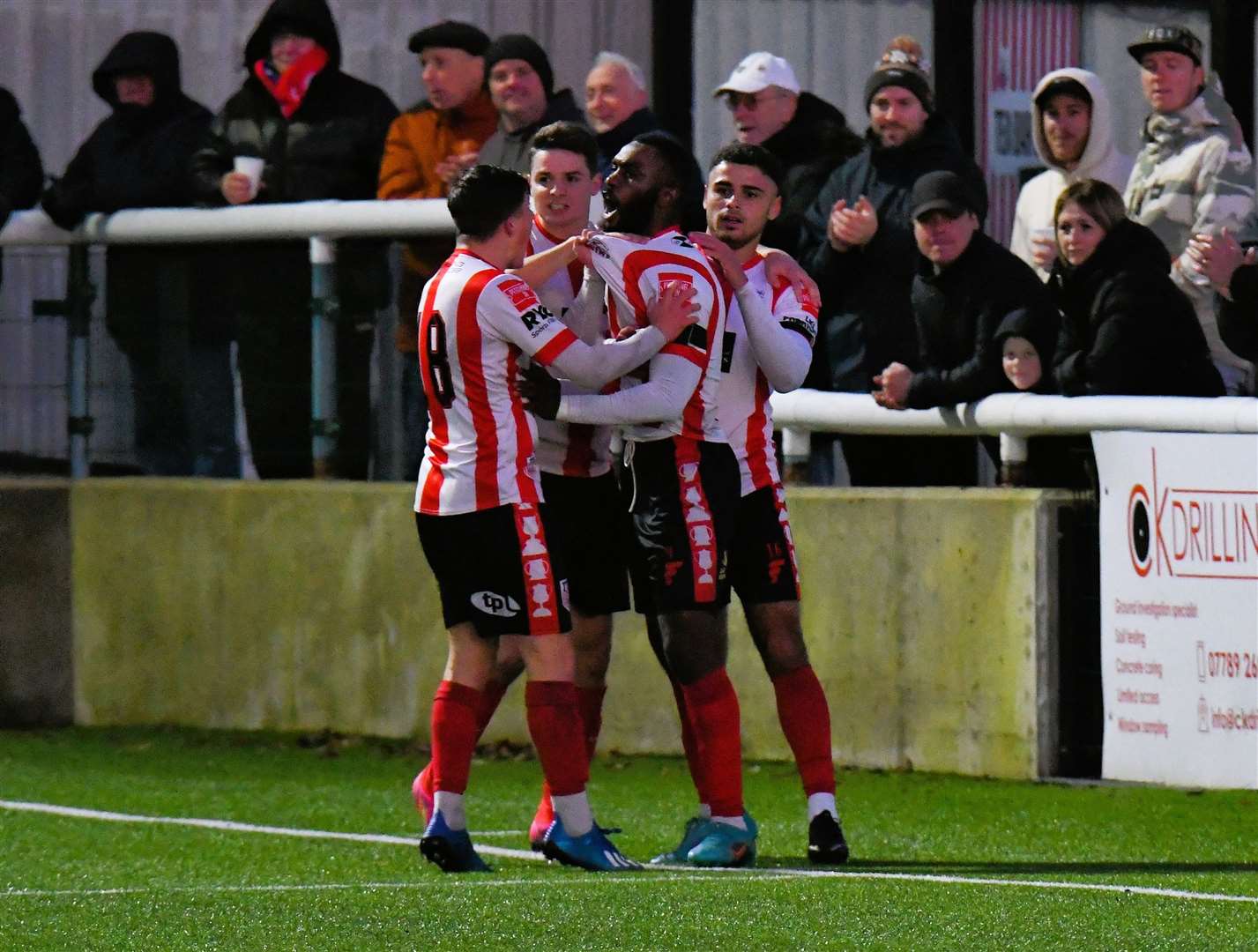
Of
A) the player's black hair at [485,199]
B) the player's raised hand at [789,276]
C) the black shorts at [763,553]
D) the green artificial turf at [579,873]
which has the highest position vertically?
the player's black hair at [485,199]

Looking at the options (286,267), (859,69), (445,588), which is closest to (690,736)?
(445,588)

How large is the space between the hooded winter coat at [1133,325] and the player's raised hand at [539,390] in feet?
9.54

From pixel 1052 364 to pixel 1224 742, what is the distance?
154 cm

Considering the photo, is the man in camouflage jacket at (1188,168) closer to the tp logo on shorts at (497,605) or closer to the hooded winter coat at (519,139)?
the hooded winter coat at (519,139)

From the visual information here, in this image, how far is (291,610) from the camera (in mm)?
13344

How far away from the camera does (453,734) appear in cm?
857

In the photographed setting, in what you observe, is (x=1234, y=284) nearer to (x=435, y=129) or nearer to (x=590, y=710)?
(x=590, y=710)

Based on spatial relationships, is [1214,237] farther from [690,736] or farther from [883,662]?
[690,736]

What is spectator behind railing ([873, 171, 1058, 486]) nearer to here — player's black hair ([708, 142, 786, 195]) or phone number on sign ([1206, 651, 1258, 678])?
phone number on sign ([1206, 651, 1258, 678])

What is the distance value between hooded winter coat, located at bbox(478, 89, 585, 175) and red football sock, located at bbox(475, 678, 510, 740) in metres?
3.36

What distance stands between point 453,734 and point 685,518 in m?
0.88

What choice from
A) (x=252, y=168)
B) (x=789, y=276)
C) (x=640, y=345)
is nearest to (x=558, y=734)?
(x=640, y=345)

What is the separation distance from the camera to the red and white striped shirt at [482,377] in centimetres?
839

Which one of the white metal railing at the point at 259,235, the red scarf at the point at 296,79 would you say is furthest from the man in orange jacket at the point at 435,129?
the red scarf at the point at 296,79
